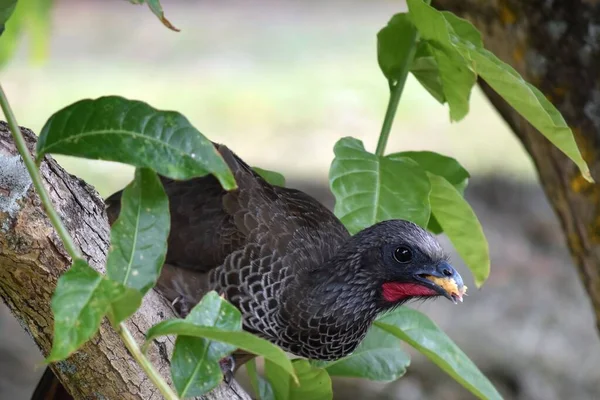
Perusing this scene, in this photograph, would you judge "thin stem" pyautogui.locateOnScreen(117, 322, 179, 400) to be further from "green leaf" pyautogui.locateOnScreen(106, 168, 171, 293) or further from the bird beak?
the bird beak

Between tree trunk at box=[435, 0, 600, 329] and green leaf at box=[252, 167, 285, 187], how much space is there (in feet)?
2.15

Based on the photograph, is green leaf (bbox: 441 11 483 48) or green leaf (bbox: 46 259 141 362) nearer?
green leaf (bbox: 46 259 141 362)

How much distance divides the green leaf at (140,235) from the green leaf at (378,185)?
57 centimetres

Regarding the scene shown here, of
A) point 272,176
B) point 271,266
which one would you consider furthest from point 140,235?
point 272,176

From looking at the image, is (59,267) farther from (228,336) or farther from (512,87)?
(512,87)

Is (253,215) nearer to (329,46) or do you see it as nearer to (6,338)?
(6,338)

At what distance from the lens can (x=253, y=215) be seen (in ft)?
6.82

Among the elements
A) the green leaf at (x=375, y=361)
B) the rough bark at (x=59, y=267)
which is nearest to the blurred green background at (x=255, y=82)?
the green leaf at (x=375, y=361)

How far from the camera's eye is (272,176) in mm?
2188

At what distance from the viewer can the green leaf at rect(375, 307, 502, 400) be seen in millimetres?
1702

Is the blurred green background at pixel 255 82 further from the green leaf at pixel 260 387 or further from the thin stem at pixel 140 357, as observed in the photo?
the thin stem at pixel 140 357

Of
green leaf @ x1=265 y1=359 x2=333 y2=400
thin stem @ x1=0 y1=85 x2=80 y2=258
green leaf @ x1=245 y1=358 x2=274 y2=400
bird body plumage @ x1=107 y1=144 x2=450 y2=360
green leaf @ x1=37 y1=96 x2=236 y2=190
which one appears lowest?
green leaf @ x1=245 y1=358 x2=274 y2=400

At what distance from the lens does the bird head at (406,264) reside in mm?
1906

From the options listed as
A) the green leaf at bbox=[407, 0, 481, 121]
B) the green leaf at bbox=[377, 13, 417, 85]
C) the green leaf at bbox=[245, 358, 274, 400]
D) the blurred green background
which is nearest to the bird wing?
the green leaf at bbox=[245, 358, 274, 400]
